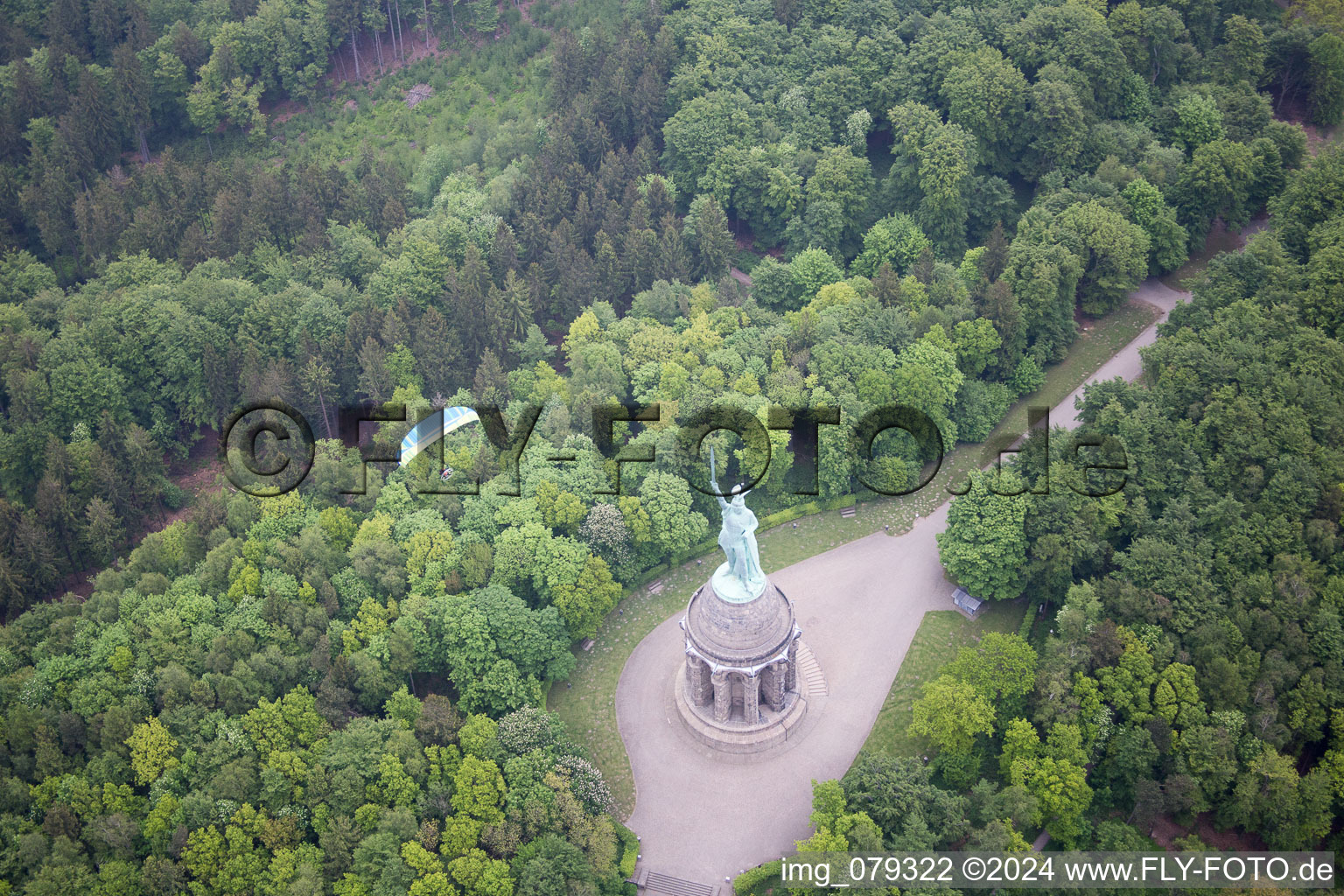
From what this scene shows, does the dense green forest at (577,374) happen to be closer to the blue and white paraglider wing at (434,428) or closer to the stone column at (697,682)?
the blue and white paraglider wing at (434,428)

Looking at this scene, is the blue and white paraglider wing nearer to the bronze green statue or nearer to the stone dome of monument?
the stone dome of monument

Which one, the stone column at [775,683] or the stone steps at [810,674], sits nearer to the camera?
the stone column at [775,683]

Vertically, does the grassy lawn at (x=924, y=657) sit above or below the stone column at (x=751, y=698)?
below

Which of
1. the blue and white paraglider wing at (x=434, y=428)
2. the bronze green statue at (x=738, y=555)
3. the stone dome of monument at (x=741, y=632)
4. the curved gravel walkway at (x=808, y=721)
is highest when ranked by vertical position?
the bronze green statue at (x=738, y=555)

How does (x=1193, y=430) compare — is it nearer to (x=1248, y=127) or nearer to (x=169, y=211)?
(x=1248, y=127)

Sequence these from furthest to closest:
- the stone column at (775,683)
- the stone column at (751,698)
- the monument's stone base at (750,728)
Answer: the monument's stone base at (750,728), the stone column at (775,683), the stone column at (751,698)

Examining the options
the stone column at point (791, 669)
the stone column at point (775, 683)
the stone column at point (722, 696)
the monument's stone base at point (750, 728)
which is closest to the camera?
the stone column at point (722, 696)

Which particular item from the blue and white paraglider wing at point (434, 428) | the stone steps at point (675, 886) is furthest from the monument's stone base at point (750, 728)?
the blue and white paraglider wing at point (434, 428)

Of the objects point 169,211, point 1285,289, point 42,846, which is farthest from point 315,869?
point 1285,289
